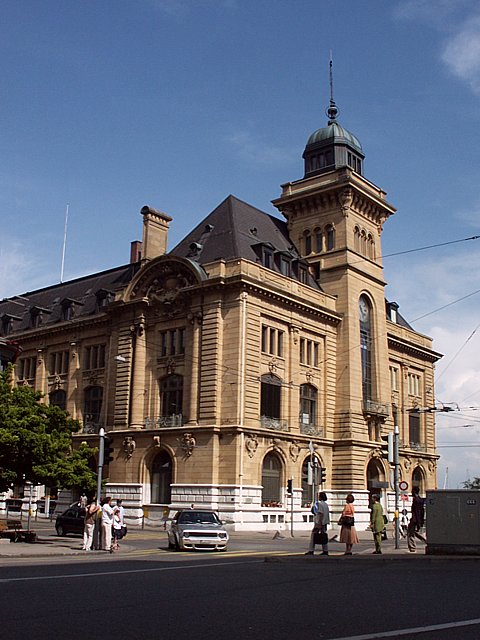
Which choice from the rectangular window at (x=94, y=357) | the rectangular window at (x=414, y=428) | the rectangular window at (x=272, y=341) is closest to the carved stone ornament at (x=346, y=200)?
the rectangular window at (x=272, y=341)

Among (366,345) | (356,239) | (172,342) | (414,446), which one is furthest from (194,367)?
(414,446)

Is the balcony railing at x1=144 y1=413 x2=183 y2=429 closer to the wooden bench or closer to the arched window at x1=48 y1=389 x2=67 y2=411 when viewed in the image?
the arched window at x1=48 y1=389 x2=67 y2=411

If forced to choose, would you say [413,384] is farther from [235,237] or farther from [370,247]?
[235,237]

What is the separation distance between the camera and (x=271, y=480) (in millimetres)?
48250

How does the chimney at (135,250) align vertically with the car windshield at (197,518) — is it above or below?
above

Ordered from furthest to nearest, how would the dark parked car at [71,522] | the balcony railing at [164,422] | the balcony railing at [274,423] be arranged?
the balcony railing at [164,422] → the balcony railing at [274,423] → the dark parked car at [71,522]

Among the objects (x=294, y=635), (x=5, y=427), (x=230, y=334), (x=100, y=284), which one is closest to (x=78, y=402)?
(x=100, y=284)

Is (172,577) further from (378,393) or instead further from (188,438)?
(378,393)

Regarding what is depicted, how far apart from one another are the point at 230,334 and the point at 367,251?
60.1 ft

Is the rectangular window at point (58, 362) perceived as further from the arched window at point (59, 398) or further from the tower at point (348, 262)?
the tower at point (348, 262)

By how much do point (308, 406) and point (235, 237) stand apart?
13.0 metres

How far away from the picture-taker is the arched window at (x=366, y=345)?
57.5 m

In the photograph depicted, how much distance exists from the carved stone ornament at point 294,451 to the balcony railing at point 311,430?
160 cm

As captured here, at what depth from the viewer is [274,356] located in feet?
164
